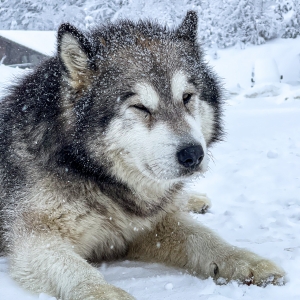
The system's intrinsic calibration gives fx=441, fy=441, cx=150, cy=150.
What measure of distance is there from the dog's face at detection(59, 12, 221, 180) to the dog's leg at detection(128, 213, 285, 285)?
22.0 inches

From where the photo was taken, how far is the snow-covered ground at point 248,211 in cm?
251

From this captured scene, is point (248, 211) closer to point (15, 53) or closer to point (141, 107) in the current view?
point (141, 107)

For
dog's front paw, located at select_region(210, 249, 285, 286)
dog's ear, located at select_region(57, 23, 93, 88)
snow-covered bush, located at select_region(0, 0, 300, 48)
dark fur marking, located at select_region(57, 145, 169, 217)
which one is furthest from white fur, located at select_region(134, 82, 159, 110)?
snow-covered bush, located at select_region(0, 0, 300, 48)

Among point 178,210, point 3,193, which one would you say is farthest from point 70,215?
point 178,210

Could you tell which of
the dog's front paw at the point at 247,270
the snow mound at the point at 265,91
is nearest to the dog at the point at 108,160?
the dog's front paw at the point at 247,270

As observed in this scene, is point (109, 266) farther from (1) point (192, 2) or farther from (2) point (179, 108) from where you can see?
(1) point (192, 2)

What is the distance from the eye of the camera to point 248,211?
163 inches

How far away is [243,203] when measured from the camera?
14.5 ft

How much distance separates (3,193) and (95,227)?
0.79 m

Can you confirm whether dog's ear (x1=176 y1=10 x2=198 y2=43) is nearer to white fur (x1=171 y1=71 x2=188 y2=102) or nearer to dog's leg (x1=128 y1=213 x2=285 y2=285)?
white fur (x1=171 y1=71 x2=188 y2=102)

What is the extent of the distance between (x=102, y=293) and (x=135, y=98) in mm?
1238

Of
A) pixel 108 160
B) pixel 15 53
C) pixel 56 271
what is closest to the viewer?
pixel 56 271

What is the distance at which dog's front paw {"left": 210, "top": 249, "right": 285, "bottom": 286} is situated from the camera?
8.37 feet

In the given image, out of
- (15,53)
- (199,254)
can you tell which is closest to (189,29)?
(199,254)
